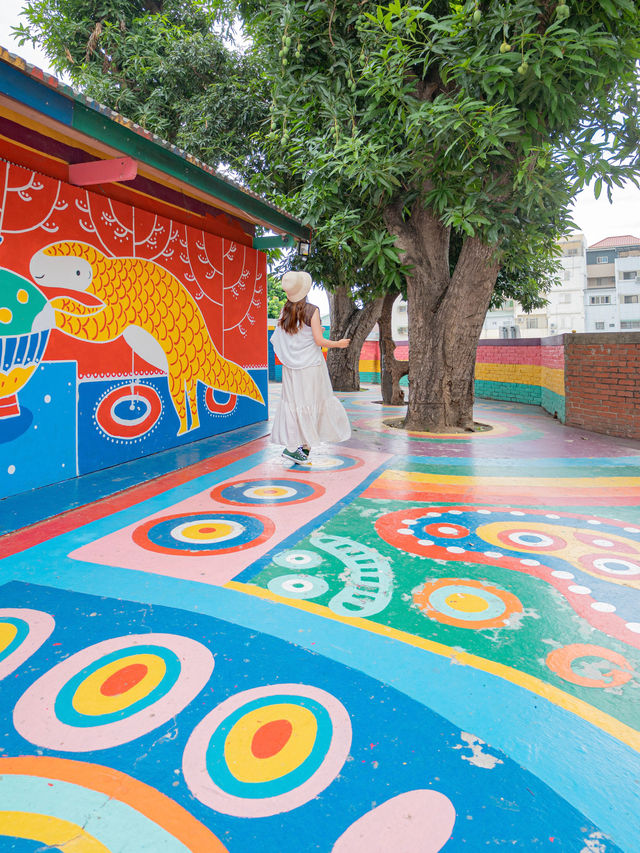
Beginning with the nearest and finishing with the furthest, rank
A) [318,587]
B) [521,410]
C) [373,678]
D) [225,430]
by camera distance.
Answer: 1. [373,678]
2. [318,587]
3. [225,430]
4. [521,410]

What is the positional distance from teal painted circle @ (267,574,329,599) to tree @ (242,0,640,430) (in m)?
4.47

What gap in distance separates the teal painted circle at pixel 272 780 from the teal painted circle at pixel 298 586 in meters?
0.81

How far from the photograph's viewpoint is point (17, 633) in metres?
2.26

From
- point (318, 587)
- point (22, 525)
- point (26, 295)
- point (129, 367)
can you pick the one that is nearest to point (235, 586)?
point (318, 587)

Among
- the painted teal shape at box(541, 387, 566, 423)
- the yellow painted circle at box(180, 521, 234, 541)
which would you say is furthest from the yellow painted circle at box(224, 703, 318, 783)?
the painted teal shape at box(541, 387, 566, 423)

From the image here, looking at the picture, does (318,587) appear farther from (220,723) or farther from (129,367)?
(129,367)

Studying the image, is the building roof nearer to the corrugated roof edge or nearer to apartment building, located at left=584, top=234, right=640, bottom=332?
apartment building, located at left=584, top=234, right=640, bottom=332

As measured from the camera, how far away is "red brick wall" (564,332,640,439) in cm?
718

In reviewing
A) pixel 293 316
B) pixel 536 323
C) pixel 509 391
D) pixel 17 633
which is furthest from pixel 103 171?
pixel 536 323

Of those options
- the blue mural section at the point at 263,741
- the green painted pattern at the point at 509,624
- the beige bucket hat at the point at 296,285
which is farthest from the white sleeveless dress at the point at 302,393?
the blue mural section at the point at 263,741

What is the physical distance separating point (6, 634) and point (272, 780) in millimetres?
1390

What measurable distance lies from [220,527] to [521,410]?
9347 millimetres

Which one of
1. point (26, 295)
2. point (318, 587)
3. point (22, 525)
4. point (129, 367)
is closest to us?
point (318, 587)

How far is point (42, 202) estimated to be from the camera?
448 centimetres
